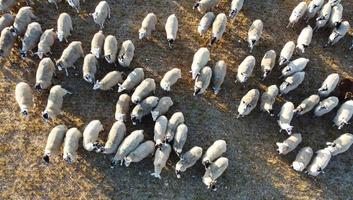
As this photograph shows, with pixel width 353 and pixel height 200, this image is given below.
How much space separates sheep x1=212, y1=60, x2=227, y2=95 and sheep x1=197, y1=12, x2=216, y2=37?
59.8 inches

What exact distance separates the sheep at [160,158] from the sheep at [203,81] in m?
2.25

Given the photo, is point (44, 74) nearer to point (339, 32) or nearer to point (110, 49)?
point (110, 49)

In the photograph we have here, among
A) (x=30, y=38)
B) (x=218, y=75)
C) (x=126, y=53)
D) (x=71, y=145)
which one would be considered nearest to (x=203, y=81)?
(x=218, y=75)

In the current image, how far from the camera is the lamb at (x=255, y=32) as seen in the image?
52.4 ft

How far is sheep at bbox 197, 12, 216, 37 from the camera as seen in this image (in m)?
16.2

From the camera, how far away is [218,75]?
15305 millimetres

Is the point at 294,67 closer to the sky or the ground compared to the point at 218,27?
closer to the ground

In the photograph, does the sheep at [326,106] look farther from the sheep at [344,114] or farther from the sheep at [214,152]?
the sheep at [214,152]

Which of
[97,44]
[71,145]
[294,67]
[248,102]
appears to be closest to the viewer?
[71,145]

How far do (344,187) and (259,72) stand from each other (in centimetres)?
472

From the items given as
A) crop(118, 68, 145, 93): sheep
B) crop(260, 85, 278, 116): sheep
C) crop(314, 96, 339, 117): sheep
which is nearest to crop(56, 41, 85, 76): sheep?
crop(118, 68, 145, 93): sheep

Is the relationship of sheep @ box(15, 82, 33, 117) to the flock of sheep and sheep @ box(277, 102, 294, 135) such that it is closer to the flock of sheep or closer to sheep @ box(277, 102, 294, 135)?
the flock of sheep

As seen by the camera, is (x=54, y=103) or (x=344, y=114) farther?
(x=344, y=114)

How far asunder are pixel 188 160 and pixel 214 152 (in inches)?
34.4
